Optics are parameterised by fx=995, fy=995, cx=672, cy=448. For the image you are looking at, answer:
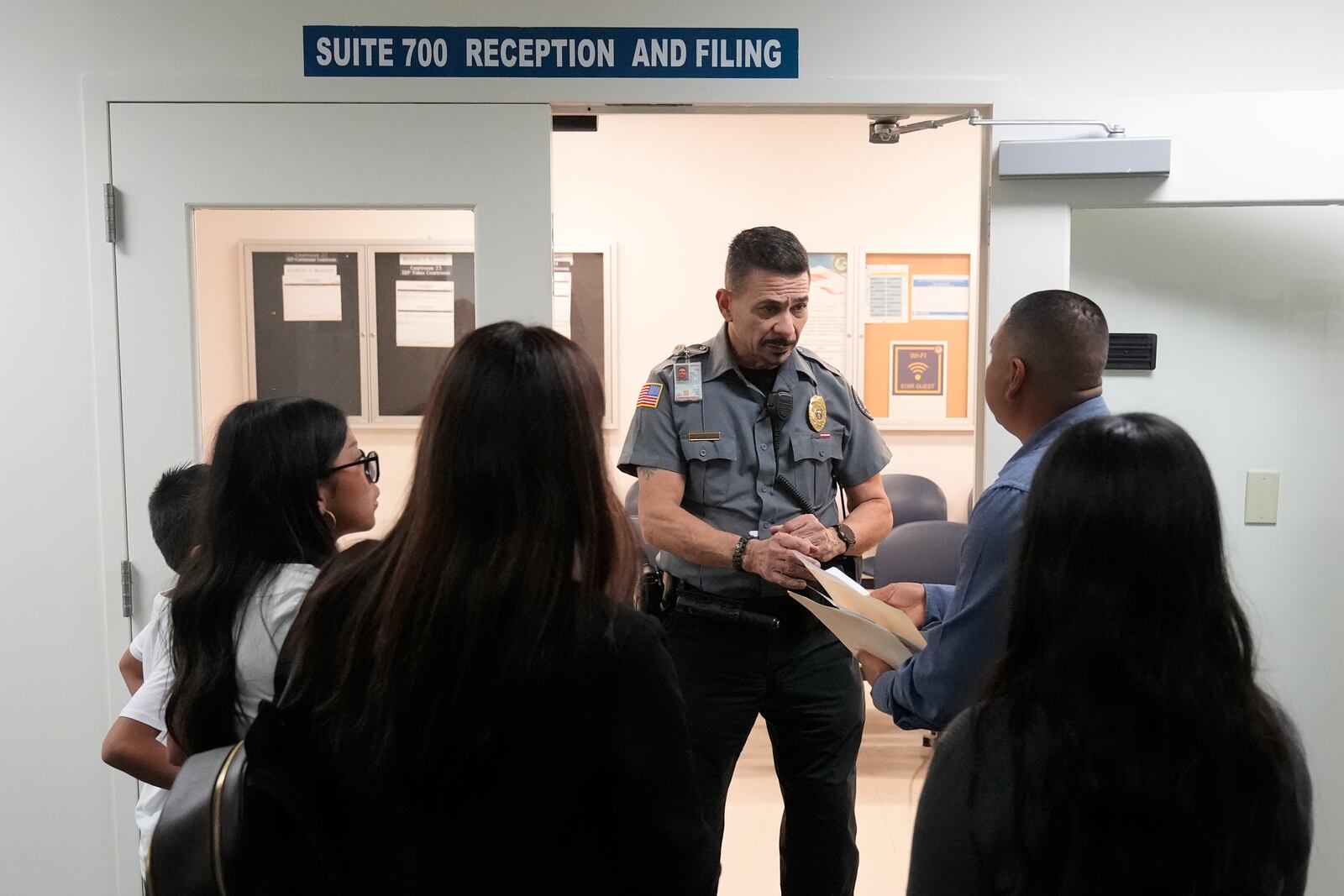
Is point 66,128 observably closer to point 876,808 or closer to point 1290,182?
point 1290,182

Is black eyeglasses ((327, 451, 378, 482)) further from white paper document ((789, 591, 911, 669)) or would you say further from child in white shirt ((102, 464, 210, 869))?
white paper document ((789, 591, 911, 669))

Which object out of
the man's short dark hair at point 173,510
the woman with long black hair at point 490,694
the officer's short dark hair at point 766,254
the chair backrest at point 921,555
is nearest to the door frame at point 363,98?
the officer's short dark hair at point 766,254

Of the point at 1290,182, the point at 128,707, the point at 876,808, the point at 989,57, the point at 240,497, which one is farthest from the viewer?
the point at 876,808

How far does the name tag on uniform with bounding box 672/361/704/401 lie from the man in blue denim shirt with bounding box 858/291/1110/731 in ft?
2.77

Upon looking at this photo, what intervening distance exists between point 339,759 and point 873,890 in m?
2.31

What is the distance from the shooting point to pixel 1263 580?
91.4 inches

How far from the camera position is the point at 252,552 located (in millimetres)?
1429

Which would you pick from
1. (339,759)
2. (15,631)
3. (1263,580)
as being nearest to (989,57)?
(1263,580)

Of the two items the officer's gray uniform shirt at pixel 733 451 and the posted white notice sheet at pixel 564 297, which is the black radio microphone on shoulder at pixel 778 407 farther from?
the posted white notice sheet at pixel 564 297

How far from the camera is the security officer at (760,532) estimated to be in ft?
7.57

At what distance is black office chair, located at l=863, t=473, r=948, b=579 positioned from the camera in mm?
4777

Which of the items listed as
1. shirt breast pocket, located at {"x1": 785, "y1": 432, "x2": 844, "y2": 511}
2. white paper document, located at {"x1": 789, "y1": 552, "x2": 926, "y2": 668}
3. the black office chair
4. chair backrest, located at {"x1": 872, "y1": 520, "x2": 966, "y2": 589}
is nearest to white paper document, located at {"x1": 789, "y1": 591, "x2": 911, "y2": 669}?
white paper document, located at {"x1": 789, "y1": 552, "x2": 926, "y2": 668}

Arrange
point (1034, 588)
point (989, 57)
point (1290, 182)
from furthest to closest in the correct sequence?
1. point (989, 57)
2. point (1290, 182)
3. point (1034, 588)

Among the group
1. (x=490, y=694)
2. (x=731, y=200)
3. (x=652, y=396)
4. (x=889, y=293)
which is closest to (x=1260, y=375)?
(x=652, y=396)
